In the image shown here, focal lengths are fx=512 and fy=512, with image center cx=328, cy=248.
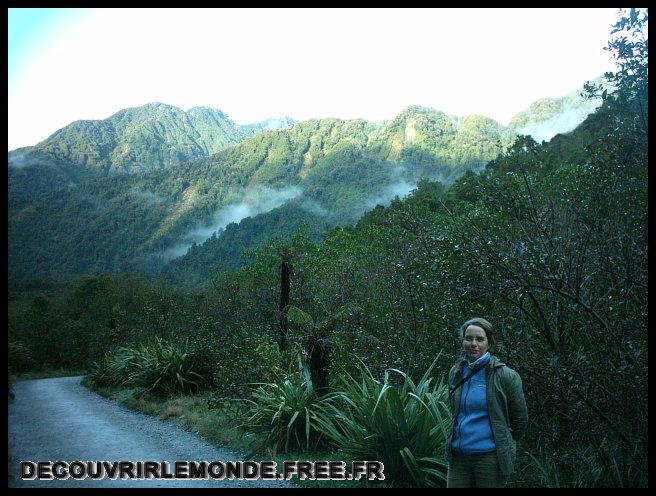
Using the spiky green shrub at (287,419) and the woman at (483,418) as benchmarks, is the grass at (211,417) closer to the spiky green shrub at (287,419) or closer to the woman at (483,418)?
the spiky green shrub at (287,419)

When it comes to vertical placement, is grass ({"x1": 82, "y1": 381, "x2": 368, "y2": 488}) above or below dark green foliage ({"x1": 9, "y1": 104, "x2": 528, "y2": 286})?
below

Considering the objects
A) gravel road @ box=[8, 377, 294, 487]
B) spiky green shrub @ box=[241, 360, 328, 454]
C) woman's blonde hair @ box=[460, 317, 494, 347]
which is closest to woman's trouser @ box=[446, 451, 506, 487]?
woman's blonde hair @ box=[460, 317, 494, 347]

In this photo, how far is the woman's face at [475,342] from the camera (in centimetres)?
352

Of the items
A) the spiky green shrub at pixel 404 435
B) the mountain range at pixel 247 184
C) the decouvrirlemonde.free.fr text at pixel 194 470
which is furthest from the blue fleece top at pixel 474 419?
the mountain range at pixel 247 184

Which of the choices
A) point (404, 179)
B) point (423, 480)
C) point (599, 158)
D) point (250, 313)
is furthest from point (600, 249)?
point (404, 179)

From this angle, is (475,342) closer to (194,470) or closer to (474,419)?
(474,419)

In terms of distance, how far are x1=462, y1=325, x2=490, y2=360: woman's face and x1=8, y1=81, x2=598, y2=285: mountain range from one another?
70.2 m

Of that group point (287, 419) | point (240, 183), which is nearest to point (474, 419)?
point (287, 419)

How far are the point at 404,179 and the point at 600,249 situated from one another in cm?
11396

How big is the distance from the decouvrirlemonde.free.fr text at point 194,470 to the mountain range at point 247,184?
66.1 meters

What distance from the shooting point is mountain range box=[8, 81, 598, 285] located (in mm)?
93562

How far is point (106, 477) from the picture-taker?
5.79m

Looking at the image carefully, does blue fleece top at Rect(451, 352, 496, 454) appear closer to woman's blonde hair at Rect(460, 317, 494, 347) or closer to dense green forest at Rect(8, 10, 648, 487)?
woman's blonde hair at Rect(460, 317, 494, 347)

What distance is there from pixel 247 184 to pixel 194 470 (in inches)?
5674
